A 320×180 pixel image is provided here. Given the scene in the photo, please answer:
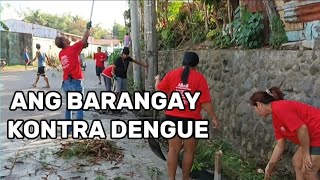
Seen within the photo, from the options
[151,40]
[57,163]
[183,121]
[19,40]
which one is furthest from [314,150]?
[19,40]

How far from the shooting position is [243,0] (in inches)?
297

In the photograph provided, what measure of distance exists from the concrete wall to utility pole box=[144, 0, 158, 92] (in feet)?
79.3

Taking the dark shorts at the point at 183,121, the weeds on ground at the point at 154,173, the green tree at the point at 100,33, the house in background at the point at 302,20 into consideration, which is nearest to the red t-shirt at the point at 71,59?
the weeds on ground at the point at 154,173

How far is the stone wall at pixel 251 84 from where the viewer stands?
5.05 metres

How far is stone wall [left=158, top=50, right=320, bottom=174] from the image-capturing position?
16.6 feet

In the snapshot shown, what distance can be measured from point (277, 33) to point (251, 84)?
901 mm

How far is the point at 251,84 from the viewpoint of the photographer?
6.34 m

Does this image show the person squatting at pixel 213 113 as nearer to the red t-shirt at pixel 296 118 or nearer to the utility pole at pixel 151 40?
the red t-shirt at pixel 296 118

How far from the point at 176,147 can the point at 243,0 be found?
382cm

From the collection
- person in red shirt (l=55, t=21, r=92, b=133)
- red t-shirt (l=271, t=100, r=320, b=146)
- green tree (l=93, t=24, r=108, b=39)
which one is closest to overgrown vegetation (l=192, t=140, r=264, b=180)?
red t-shirt (l=271, t=100, r=320, b=146)

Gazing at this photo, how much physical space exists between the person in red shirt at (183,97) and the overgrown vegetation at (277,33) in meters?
1.76

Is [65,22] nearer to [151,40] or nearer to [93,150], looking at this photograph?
[151,40]

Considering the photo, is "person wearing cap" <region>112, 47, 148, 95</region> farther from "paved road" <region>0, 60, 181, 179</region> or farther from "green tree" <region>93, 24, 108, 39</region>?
"green tree" <region>93, 24, 108, 39</region>

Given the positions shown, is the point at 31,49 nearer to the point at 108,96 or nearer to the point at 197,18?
the point at 197,18
